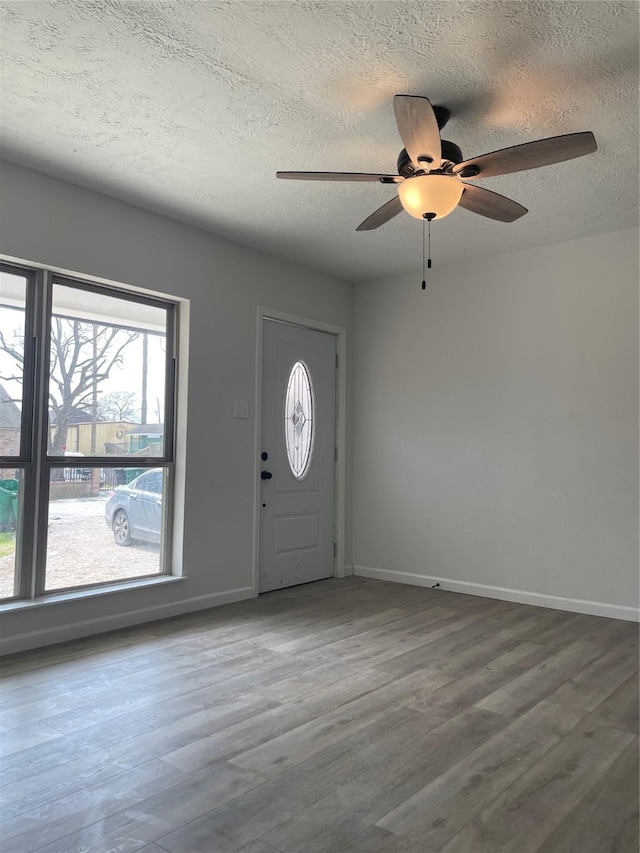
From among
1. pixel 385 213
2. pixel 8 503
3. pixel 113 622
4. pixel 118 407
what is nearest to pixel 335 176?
pixel 385 213

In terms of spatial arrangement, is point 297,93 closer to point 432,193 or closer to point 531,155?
point 432,193

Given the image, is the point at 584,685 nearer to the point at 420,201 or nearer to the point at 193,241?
the point at 420,201

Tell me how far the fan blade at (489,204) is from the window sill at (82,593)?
9.44 feet

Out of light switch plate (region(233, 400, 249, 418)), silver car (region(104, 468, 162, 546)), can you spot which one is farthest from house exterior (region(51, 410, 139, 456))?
light switch plate (region(233, 400, 249, 418))

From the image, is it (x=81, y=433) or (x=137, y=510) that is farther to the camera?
(x=137, y=510)

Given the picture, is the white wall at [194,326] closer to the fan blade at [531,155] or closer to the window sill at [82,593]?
the window sill at [82,593]

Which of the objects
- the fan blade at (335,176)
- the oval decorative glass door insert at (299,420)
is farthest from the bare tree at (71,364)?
the fan blade at (335,176)

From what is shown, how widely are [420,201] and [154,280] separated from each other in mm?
2021

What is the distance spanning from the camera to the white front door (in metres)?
4.87

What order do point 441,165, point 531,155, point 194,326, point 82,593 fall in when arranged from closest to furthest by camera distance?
point 531,155 < point 441,165 < point 82,593 < point 194,326

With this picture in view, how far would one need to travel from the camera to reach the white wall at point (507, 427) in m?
4.22

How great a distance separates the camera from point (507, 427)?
→ 4.70m

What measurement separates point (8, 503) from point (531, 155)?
10.2ft

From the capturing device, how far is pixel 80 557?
3.70 meters
